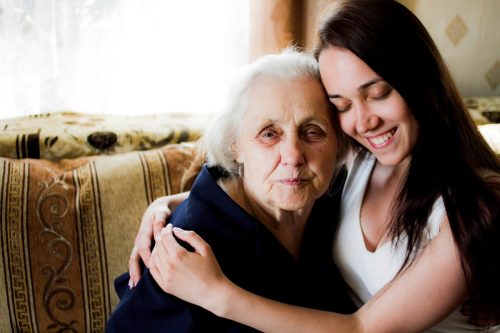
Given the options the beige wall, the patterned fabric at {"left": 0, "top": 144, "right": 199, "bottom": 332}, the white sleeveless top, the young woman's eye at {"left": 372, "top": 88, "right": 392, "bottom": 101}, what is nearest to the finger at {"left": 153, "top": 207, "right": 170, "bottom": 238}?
the patterned fabric at {"left": 0, "top": 144, "right": 199, "bottom": 332}

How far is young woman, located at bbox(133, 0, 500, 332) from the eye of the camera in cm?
100

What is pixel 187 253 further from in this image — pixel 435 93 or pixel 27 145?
pixel 27 145

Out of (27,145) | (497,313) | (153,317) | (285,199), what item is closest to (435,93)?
(285,199)

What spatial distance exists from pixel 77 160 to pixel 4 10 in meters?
0.72

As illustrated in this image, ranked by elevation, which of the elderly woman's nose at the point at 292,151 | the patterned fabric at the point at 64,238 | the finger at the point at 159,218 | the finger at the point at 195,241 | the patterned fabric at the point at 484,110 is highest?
the elderly woman's nose at the point at 292,151

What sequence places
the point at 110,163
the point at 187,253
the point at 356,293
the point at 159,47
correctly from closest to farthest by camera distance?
the point at 187,253 < the point at 356,293 < the point at 110,163 < the point at 159,47

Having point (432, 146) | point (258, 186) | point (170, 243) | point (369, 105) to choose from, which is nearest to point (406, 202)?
point (432, 146)

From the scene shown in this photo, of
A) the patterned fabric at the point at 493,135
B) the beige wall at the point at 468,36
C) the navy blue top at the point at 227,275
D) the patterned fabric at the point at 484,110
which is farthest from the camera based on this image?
the beige wall at the point at 468,36

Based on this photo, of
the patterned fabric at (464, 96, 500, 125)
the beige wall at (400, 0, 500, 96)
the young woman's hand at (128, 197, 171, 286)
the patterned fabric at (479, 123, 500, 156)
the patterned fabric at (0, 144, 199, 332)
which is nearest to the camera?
the young woman's hand at (128, 197, 171, 286)

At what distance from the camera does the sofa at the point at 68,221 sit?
1.38 m

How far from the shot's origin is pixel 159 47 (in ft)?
6.97

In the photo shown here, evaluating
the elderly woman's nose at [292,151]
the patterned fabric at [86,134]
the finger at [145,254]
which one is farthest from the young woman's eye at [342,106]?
the patterned fabric at [86,134]

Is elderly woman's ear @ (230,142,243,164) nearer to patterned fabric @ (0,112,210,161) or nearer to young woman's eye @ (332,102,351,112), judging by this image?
young woman's eye @ (332,102,351,112)

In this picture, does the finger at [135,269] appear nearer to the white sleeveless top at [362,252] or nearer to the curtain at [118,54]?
the white sleeveless top at [362,252]
